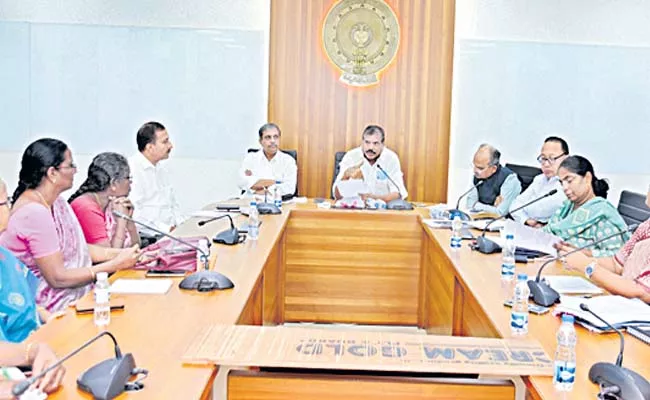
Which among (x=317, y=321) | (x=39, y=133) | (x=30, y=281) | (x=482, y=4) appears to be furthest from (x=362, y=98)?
(x=30, y=281)

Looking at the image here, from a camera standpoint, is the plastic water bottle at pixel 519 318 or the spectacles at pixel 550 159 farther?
the spectacles at pixel 550 159

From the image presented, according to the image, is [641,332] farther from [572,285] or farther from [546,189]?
[546,189]

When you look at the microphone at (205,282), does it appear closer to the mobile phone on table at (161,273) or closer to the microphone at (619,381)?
the mobile phone on table at (161,273)

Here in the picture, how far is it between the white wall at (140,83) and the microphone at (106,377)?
421 cm

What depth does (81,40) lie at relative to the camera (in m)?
5.37

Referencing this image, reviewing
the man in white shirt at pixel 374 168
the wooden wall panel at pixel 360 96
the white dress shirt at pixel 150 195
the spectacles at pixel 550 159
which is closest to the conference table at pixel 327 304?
the man in white shirt at pixel 374 168

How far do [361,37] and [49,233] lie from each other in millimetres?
3734

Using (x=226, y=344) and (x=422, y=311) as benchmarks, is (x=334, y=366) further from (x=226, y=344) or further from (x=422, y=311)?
(x=422, y=311)

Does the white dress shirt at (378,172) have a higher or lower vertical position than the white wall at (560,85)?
lower

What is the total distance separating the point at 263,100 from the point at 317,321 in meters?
2.33

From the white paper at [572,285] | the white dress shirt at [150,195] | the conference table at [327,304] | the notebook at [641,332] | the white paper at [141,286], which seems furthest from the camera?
the white dress shirt at [150,195]

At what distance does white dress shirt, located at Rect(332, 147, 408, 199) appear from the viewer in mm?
4639

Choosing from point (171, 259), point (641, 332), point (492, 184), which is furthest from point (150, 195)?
point (641, 332)

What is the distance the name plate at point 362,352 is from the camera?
4.75ft
